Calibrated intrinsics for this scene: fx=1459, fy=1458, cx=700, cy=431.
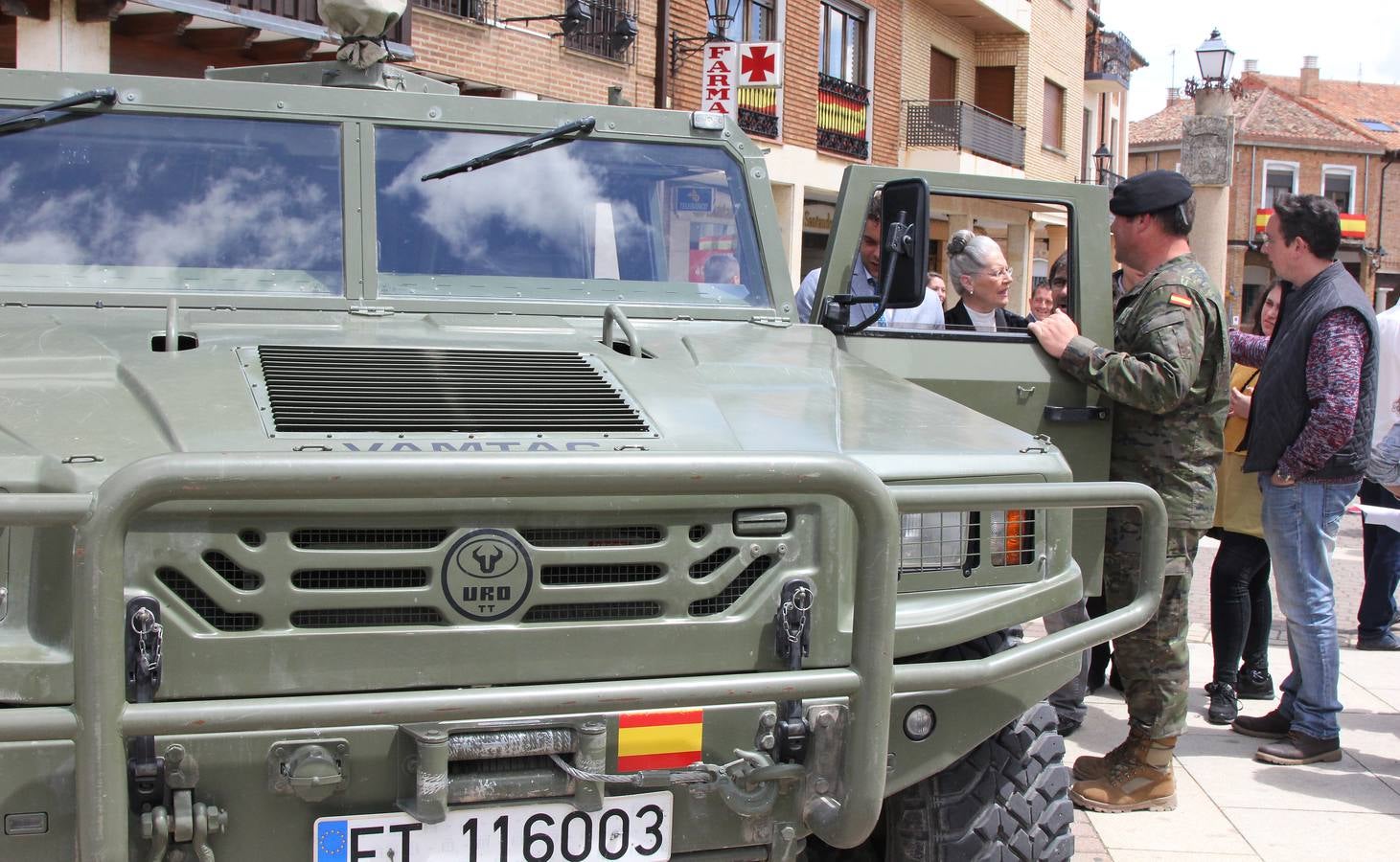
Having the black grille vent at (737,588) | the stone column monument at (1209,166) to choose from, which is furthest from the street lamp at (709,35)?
the black grille vent at (737,588)

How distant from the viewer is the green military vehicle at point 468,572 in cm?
227

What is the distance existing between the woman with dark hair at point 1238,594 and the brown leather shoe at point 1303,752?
47 centimetres

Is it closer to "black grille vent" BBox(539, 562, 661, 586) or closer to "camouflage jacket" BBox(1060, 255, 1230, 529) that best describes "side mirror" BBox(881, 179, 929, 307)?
"camouflage jacket" BBox(1060, 255, 1230, 529)

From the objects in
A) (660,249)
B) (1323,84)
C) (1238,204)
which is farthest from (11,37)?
(1323,84)

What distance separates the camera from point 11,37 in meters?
10.9

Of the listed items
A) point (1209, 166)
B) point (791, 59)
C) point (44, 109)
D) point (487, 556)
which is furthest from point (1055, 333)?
point (791, 59)

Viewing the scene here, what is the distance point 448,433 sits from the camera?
2658 mm

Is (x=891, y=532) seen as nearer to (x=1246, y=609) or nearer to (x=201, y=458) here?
(x=201, y=458)

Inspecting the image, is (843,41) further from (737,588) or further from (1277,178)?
(1277,178)

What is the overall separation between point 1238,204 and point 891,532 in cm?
4995

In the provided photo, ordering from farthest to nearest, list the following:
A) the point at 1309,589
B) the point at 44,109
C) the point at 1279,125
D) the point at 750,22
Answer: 1. the point at 1279,125
2. the point at 750,22
3. the point at 1309,589
4. the point at 44,109

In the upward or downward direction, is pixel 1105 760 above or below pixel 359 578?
below

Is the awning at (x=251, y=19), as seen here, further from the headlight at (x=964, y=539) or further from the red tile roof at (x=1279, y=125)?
→ the red tile roof at (x=1279, y=125)

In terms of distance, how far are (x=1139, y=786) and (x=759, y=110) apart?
1523 centimetres
